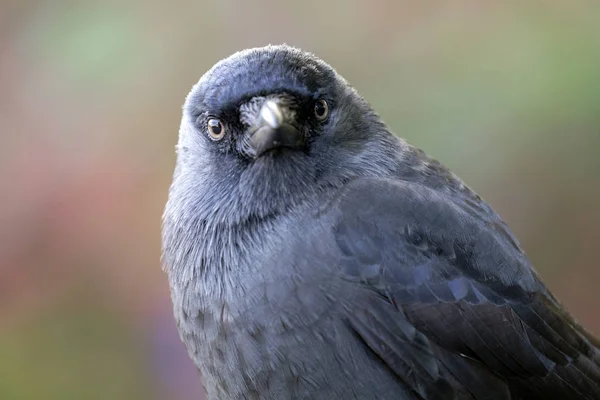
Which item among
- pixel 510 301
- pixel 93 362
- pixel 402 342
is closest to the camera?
pixel 402 342

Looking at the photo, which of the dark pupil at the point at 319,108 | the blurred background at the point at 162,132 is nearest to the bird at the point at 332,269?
the dark pupil at the point at 319,108

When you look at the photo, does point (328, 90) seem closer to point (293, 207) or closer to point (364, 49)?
point (293, 207)

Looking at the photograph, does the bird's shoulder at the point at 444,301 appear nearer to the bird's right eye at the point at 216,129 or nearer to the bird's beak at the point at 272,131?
the bird's beak at the point at 272,131

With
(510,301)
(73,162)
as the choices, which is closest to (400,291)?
(510,301)

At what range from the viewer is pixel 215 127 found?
80.9 inches

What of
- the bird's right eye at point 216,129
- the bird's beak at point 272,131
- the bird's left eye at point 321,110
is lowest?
the bird's right eye at point 216,129

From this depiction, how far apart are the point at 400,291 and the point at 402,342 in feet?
0.43

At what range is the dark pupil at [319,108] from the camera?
2020mm

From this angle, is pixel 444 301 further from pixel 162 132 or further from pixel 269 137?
pixel 162 132

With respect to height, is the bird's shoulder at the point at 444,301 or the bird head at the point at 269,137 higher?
the bird head at the point at 269,137

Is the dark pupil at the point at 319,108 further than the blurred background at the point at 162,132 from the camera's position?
No

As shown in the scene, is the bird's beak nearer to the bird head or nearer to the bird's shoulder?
the bird head

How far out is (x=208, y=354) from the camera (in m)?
1.93

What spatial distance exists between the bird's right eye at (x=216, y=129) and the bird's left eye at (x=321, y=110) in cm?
27
